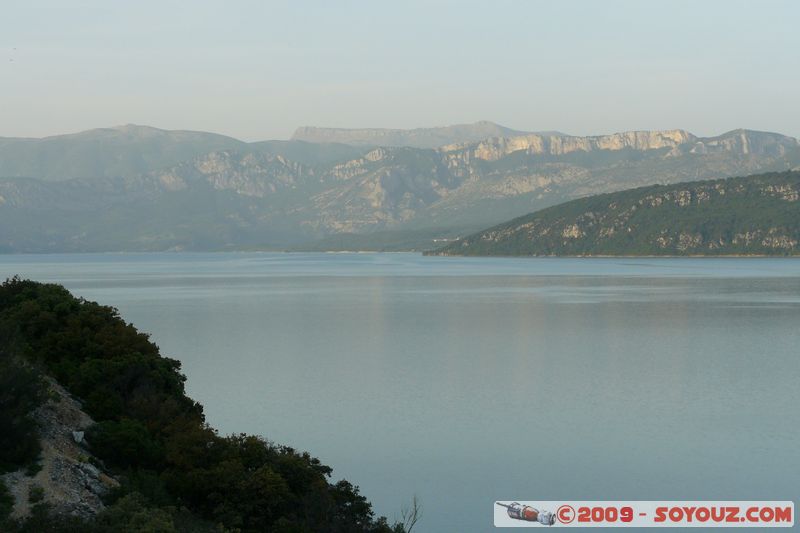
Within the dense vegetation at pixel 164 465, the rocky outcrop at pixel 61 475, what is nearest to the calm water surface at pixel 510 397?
the dense vegetation at pixel 164 465

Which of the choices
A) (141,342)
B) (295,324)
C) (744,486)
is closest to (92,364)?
(141,342)

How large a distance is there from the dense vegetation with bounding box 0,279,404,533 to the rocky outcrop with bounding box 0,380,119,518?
1.92ft

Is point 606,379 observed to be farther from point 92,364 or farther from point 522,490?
point 92,364

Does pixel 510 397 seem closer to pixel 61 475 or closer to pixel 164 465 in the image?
pixel 164 465

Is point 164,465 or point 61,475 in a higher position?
point 61,475

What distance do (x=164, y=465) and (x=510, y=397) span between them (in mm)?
34378

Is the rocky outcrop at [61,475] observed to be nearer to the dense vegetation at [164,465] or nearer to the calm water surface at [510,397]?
the dense vegetation at [164,465]

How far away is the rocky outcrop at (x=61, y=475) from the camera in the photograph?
2740 centimetres

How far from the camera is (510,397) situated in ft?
216

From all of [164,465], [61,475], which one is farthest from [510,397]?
[61,475]

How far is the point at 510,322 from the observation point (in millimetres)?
122875

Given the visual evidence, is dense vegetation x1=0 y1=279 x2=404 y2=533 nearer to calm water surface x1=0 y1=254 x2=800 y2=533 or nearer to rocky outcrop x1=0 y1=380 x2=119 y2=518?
rocky outcrop x1=0 y1=380 x2=119 y2=518

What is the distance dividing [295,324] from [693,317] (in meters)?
51.0

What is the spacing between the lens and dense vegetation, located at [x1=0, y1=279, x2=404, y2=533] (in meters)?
28.7
